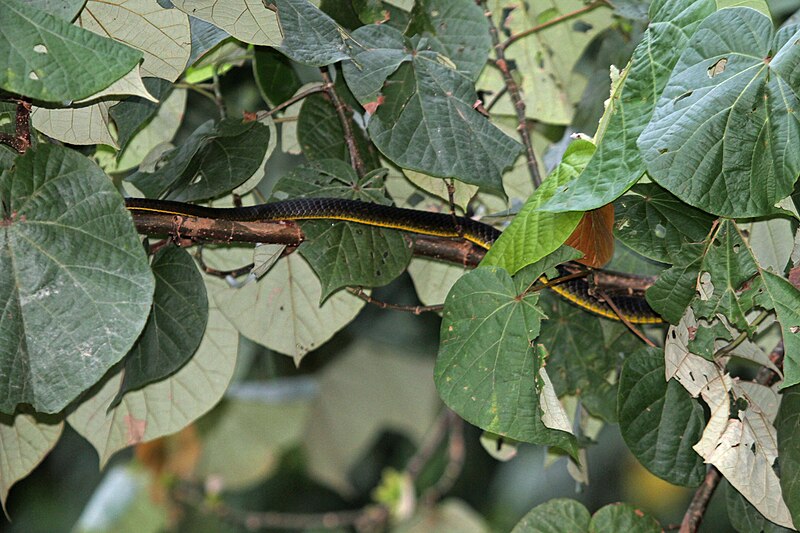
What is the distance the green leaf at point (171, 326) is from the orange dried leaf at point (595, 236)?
2.03 feet

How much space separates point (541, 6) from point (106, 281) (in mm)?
1312

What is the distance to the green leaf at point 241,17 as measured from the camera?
3.95ft

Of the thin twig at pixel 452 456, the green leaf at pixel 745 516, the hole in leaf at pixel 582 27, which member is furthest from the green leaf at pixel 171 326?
the thin twig at pixel 452 456

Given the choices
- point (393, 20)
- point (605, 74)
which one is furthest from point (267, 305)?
point (605, 74)

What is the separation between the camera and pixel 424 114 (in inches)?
54.3

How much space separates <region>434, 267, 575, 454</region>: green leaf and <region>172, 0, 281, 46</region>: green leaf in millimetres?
469

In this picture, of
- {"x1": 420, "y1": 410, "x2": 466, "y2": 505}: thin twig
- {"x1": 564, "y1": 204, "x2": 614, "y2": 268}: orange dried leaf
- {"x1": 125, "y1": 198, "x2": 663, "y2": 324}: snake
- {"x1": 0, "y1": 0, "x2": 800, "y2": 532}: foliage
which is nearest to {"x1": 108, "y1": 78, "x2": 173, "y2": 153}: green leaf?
{"x1": 0, "y1": 0, "x2": 800, "y2": 532}: foliage

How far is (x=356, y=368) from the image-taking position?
3.19 metres

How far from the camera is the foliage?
1067mm

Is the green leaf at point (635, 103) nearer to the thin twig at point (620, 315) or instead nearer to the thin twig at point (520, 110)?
the thin twig at point (620, 315)

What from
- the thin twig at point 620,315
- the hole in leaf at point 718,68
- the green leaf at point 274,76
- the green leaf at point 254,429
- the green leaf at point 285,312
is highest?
the hole in leaf at point 718,68

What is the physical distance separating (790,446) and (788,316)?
0.76ft

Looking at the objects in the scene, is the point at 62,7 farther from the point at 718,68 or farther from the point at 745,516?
the point at 745,516

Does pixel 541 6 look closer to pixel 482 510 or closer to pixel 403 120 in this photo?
pixel 403 120
